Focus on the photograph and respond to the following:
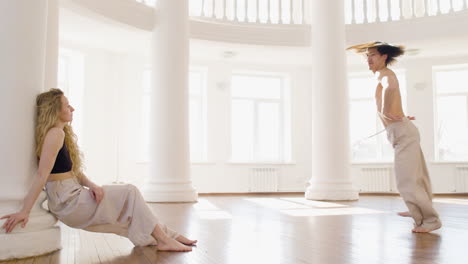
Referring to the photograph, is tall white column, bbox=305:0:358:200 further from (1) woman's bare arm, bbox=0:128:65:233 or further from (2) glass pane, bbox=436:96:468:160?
(1) woman's bare arm, bbox=0:128:65:233

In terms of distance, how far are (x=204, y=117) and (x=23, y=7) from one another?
7278mm

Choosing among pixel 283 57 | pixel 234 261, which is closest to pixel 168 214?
pixel 234 261

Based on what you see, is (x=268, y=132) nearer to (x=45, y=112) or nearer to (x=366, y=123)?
(x=366, y=123)

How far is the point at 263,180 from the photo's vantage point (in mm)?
9750

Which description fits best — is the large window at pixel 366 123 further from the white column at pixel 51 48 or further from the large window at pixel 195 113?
the white column at pixel 51 48

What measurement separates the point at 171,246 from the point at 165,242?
0.05 meters

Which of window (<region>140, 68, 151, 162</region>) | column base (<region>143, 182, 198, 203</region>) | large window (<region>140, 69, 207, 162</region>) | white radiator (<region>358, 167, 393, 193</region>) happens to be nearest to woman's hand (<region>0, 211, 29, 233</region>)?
column base (<region>143, 182, 198, 203</region>)

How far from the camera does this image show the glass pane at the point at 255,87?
34.1 ft

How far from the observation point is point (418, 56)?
9.45 m

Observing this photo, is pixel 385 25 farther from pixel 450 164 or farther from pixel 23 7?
pixel 23 7

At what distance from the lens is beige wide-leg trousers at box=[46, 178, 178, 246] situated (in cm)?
257

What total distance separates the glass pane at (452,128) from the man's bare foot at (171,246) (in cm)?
856

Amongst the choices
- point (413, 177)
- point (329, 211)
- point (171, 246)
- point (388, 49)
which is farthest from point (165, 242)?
point (329, 211)

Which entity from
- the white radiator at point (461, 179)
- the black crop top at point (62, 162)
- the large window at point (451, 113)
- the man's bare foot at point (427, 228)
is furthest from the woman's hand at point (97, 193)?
the large window at point (451, 113)
